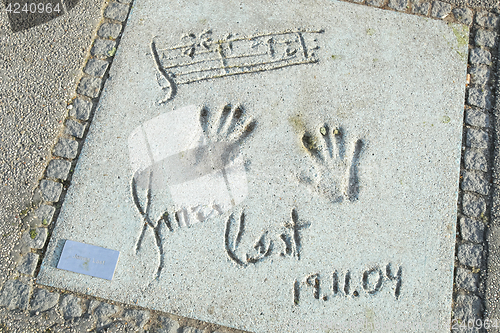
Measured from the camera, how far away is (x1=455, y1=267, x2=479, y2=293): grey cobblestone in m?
1.91

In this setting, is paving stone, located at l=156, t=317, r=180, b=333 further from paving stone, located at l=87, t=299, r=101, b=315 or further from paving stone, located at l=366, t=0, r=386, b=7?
paving stone, located at l=366, t=0, r=386, b=7

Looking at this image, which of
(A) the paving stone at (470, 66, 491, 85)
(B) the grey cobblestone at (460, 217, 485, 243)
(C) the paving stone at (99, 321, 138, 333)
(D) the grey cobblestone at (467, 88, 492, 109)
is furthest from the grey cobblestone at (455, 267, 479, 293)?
(C) the paving stone at (99, 321, 138, 333)

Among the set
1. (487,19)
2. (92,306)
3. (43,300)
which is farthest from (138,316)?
(487,19)

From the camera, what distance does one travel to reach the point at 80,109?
203 cm

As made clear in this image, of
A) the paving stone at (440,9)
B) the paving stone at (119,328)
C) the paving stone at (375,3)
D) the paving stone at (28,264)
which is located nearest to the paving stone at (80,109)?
the paving stone at (28,264)

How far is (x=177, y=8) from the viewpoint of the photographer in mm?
2162

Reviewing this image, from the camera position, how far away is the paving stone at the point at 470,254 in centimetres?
193

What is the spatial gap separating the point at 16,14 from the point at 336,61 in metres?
2.14

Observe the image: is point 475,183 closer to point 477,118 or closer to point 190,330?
point 477,118

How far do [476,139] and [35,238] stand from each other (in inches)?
109

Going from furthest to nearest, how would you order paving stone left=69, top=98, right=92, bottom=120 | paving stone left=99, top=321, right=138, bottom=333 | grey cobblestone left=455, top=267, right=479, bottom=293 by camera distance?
1. paving stone left=69, top=98, right=92, bottom=120
2. grey cobblestone left=455, top=267, right=479, bottom=293
3. paving stone left=99, top=321, right=138, bottom=333

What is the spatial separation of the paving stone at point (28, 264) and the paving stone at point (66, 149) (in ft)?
1.99

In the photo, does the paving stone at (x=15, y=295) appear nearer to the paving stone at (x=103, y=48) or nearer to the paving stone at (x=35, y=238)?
the paving stone at (x=35, y=238)

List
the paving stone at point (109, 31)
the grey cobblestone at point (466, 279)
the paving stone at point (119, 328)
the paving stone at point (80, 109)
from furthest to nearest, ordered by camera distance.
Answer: the paving stone at point (109, 31) → the paving stone at point (80, 109) → the grey cobblestone at point (466, 279) → the paving stone at point (119, 328)
